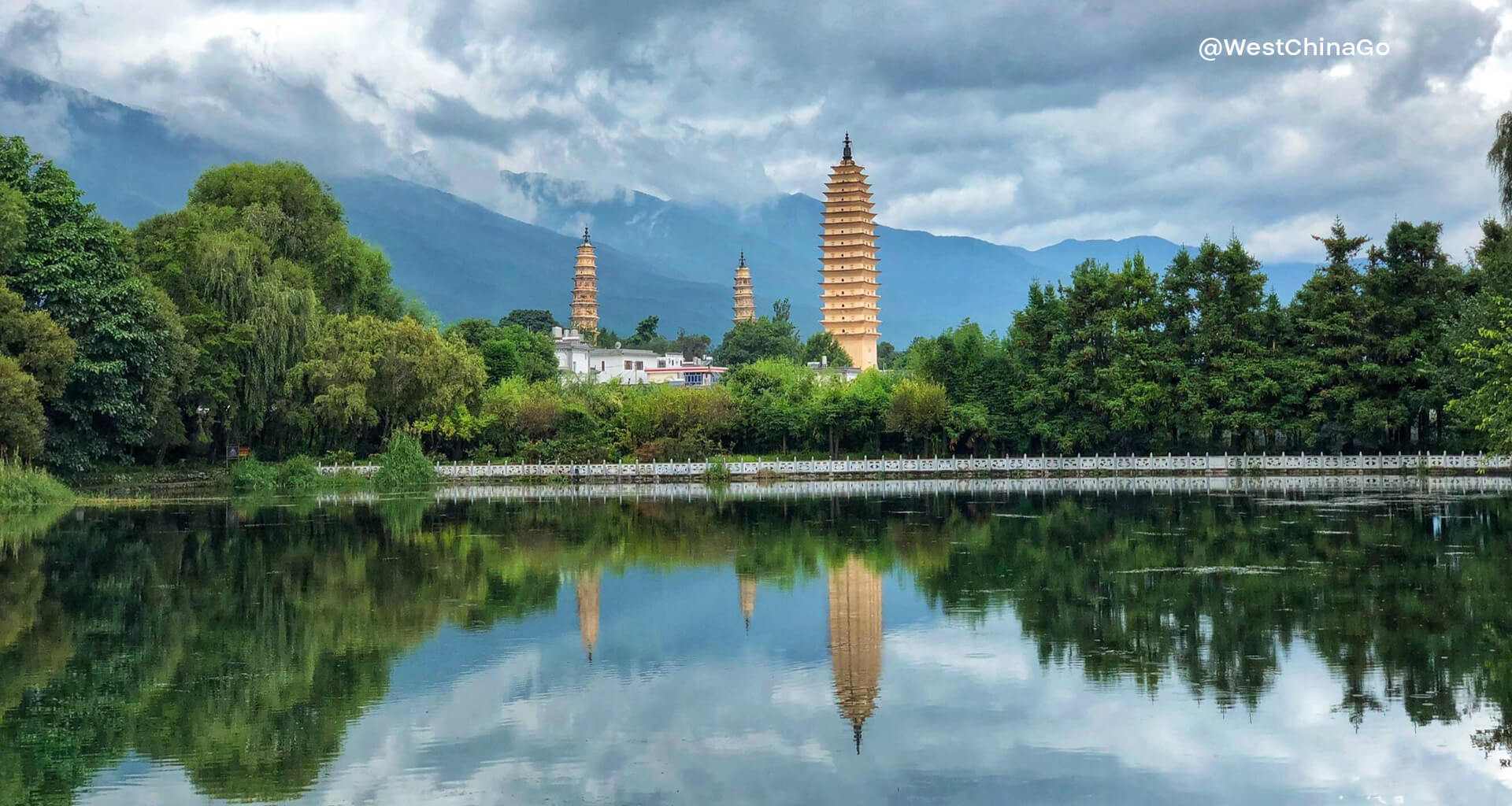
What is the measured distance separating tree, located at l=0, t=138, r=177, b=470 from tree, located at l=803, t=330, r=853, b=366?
205ft

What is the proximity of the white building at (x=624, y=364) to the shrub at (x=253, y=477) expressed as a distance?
60942 mm

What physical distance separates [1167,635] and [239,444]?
4287cm

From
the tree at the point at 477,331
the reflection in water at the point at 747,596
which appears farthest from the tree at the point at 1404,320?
the tree at the point at 477,331

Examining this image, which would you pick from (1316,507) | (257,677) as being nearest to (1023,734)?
(257,677)

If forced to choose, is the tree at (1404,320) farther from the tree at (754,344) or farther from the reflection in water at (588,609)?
the tree at (754,344)

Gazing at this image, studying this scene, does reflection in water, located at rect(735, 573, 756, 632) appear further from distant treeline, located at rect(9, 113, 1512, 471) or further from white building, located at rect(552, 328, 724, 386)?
white building, located at rect(552, 328, 724, 386)

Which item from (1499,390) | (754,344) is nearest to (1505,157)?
(1499,390)

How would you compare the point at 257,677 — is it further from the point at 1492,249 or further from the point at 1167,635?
the point at 1492,249

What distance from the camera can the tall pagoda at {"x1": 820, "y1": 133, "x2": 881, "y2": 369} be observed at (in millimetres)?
107562

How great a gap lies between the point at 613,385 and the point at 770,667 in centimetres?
4649

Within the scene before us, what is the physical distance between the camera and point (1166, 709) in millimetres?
12812

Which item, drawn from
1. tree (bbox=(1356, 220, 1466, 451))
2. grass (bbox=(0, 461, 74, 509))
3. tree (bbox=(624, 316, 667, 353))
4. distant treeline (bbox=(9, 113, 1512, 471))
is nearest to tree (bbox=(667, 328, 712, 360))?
tree (bbox=(624, 316, 667, 353))

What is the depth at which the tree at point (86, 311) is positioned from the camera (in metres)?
39.4

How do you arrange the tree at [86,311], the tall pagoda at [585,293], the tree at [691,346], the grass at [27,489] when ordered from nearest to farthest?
the grass at [27,489]
the tree at [86,311]
the tall pagoda at [585,293]
the tree at [691,346]
